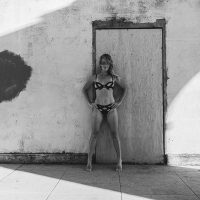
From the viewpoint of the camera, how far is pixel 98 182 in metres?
5.12

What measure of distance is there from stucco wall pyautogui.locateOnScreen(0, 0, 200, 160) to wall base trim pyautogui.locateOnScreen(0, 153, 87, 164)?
10 cm

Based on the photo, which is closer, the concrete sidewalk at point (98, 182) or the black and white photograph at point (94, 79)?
the concrete sidewalk at point (98, 182)

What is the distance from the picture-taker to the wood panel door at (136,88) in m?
6.44

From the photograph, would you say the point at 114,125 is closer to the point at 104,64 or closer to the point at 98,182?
the point at 104,64

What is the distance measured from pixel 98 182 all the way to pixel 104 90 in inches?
69.4

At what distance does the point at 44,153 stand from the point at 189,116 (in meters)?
2.91

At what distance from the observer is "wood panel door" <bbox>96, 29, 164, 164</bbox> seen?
6.44 meters

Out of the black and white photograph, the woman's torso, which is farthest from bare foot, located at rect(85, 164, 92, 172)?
the woman's torso

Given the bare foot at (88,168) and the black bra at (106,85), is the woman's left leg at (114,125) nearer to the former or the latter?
the black bra at (106,85)

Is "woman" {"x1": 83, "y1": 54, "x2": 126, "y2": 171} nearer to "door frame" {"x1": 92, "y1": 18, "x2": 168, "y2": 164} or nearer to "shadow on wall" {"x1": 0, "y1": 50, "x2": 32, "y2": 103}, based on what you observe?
"door frame" {"x1": 92, "y1": 18, "x2": 168, "y2": 164}

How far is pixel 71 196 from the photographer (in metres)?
4.35

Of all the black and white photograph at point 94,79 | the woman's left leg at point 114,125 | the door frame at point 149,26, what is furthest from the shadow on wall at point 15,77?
the woman's left leg at point 114,125

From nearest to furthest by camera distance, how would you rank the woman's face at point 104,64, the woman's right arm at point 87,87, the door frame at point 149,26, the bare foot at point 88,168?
1. the bare foot at point 88,168
2. the woman's face at point 104,64
3. the woman's right arm at point 87,87
4. the door frame at point 149,26

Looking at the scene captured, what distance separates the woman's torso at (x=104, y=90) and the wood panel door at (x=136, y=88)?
0.41m
